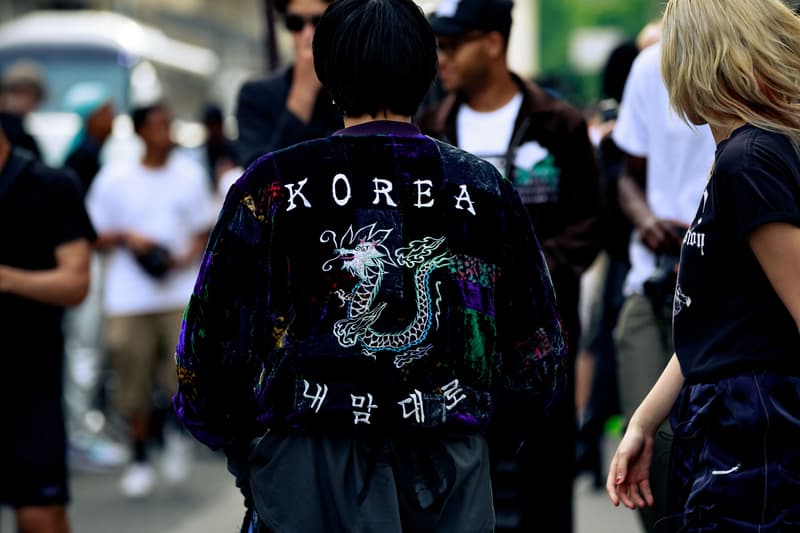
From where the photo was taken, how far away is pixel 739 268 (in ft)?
10.3

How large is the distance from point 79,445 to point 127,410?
1.56m

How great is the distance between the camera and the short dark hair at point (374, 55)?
311 cm

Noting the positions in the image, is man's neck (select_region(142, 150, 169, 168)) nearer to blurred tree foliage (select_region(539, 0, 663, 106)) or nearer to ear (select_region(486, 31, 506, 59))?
ear (select_region(486, 31, 506, 59))

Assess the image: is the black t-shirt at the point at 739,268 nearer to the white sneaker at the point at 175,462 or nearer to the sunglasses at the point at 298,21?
the sunglasses at the point at 298,21

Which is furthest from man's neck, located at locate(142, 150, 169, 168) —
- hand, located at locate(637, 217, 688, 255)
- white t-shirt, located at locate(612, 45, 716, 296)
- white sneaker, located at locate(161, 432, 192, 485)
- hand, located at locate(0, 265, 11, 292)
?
hand, located at locate(637, 217, 688, 255)

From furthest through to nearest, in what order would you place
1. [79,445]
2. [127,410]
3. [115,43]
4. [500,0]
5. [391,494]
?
[115,43] → [79,445] → [127,410] → [500,0] → [391,494]

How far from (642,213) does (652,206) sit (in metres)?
0.06

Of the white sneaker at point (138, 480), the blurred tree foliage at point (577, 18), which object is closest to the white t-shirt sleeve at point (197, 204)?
the white sneaker at point (138, 480)

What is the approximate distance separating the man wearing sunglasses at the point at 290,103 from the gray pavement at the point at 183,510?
280 cm

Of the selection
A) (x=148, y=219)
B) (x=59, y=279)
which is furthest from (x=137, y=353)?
(x=59, y=279)

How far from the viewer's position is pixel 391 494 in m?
3.07

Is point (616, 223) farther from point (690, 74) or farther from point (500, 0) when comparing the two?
point (690, 74)

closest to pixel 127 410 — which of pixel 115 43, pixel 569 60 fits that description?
pixel 115 43

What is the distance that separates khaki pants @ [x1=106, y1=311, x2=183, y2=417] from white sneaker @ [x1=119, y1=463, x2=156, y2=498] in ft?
1.13
